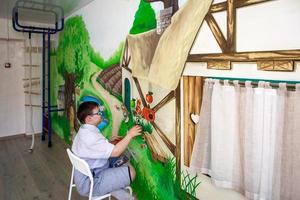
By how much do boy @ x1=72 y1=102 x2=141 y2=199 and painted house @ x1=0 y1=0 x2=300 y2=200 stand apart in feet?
0.57

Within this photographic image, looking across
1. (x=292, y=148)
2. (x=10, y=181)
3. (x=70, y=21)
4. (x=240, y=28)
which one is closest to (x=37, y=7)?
(x=70, y=21)

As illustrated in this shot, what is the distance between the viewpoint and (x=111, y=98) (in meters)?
2.50

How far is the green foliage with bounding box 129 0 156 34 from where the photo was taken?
5.93ft

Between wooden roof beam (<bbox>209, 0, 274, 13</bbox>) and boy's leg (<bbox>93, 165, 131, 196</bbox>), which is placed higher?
wooden roof beam (<bbox>209, 0, 274, 13</bbox>)

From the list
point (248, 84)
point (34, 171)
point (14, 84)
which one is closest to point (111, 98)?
point (34, 171)

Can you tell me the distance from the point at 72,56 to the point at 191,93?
2.45m

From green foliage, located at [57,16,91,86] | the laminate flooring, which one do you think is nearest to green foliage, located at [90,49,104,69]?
green foliage, located at [57,16,91,86]

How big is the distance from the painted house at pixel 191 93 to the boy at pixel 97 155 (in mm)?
173

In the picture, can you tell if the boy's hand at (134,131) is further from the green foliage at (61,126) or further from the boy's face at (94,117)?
the green foliage at (61,126)

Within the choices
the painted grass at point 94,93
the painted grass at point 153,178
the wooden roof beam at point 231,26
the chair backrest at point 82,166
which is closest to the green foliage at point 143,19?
the wooden roof beam at point 231,26

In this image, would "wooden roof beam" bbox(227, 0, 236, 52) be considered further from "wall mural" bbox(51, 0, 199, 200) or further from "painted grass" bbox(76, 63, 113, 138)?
"painted grass" bbox(76, 63, 113, 138)

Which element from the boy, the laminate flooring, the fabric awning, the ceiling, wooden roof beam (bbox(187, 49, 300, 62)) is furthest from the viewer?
the ceiling

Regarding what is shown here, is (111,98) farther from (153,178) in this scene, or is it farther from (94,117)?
(153,178)

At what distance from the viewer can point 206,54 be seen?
4.55 ft
